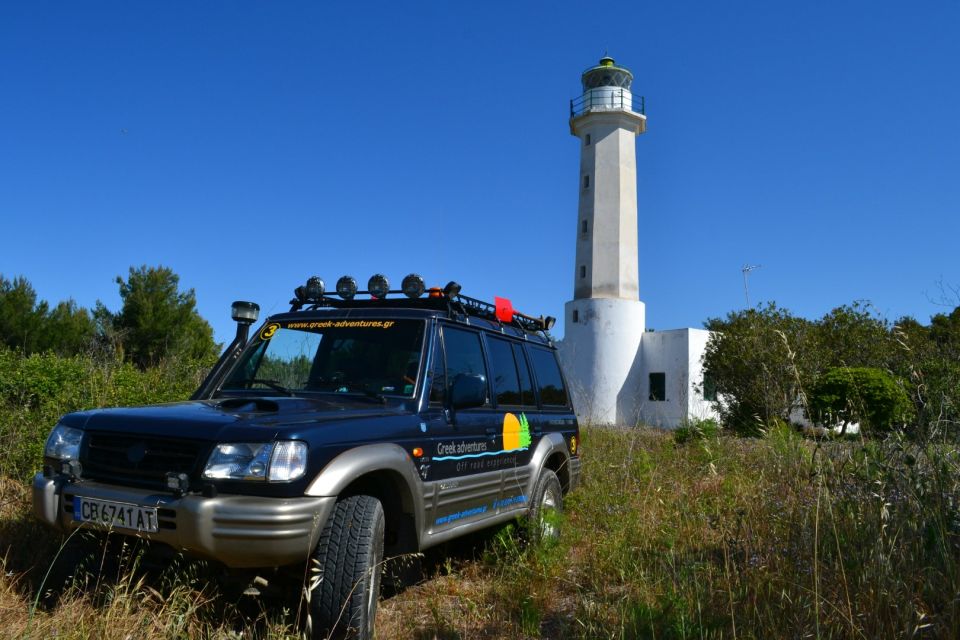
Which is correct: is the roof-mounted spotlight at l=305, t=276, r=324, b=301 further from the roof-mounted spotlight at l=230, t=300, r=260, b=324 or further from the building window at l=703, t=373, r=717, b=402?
the building window at l=703, t=373, r=717, b=402

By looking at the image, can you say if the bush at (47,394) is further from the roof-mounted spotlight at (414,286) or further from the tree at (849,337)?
the tree at (849,337)

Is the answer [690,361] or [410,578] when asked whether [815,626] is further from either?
[690,361]

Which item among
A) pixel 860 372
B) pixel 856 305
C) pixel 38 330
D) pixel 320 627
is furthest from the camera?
pixel 38 330

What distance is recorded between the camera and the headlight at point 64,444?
155 inches

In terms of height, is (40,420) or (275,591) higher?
(40,420)

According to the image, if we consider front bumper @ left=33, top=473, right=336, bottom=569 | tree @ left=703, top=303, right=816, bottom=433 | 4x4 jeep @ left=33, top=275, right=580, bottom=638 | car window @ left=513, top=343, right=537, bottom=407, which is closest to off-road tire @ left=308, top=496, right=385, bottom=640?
4x4 jeep @ left=33, top=275, right=580, bottom=638

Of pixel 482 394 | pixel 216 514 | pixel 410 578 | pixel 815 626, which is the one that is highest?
pixel 482 394

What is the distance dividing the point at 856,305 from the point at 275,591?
26529 mm

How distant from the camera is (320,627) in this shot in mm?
3580

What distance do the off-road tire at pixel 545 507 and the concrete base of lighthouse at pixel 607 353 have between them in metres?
22.4

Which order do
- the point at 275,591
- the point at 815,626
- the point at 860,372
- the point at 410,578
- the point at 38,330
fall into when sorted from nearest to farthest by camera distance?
the point at 815,626
the point at 275,591
the point at 410,578
the point at 860,372
the point at 38,330

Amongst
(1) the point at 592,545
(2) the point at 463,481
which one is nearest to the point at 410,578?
(2) the point at 463,481

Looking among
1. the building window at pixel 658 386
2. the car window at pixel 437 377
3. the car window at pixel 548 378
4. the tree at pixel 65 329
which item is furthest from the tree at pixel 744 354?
the tree at pixel 65 329

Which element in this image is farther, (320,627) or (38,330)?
(38,330)
